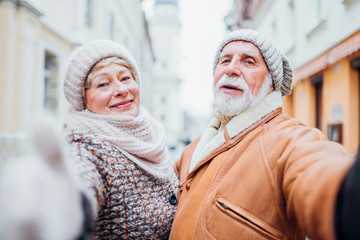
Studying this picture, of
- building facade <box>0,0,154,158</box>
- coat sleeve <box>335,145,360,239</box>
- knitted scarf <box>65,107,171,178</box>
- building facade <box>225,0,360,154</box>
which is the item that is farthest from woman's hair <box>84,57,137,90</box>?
building facade <box>0,0,154,158</box>

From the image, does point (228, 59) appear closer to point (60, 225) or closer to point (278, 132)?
point (278, 132)

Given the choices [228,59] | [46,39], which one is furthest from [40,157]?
[46,39]

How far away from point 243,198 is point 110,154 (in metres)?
0.67

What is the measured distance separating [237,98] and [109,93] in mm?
763

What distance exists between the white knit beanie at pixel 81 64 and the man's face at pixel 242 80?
69 cm

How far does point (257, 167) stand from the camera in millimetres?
1298

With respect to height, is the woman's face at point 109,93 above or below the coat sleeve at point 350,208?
above

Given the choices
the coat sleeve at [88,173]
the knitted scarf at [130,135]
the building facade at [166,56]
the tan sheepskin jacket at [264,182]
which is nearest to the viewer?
the tan sheepskin jacket at [264,182]

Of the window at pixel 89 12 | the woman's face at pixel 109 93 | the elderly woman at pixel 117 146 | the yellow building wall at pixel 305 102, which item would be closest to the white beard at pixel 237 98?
the elderly woman at pixel 117 146

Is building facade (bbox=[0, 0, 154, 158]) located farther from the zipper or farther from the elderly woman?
the zipper

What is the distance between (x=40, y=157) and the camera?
0.64 m

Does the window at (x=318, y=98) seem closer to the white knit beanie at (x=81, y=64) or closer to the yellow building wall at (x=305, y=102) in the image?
the yellow building wall at (x=305, y=102)

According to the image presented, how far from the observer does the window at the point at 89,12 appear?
10547mm

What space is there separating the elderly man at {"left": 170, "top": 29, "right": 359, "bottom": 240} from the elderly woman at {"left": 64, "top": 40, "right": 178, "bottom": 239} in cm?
15
